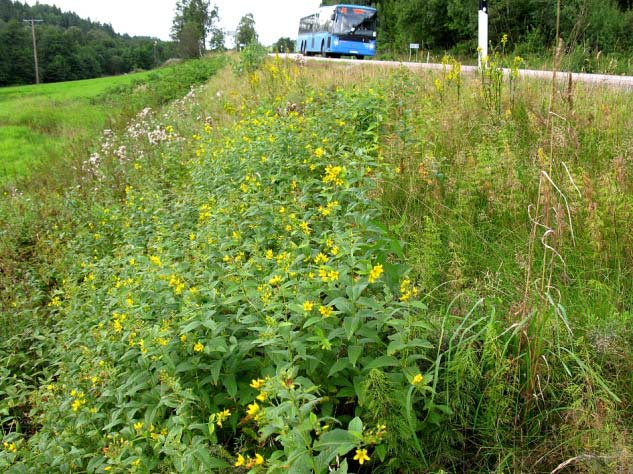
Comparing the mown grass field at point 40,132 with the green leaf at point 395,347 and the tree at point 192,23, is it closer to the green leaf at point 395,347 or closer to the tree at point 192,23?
the green leaf at point 395,347

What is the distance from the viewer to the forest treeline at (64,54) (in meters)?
63.5

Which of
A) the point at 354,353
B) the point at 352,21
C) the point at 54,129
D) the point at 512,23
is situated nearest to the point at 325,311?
the point at 354,353

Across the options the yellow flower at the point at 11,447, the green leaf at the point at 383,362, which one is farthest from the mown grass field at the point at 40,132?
the green leaf at the point at 383,362

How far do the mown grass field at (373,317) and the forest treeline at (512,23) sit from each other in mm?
2705

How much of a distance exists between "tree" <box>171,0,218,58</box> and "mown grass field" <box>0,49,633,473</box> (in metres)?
47.9

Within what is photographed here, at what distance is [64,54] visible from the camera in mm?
69438

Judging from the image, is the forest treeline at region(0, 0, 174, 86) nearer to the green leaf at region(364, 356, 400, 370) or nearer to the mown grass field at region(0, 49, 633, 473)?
the mown grass field at region(0, 49, 633, 473)

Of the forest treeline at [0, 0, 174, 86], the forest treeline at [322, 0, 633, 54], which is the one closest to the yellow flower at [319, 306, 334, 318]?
the forest treeline at [322, 0, 633, 54]

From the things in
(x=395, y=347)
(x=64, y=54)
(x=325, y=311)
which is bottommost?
(x=395, y=347)

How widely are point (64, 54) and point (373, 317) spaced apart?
7832 cm

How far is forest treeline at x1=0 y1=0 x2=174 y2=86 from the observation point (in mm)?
63469

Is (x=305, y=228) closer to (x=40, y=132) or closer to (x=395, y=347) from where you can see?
(x=395, y=347)

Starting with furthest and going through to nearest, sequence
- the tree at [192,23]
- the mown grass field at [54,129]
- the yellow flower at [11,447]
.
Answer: the tree at [192,23], the mown grass field at [54,129], the yellow flower at [11,447]

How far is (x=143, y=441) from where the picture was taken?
8.34 ft
